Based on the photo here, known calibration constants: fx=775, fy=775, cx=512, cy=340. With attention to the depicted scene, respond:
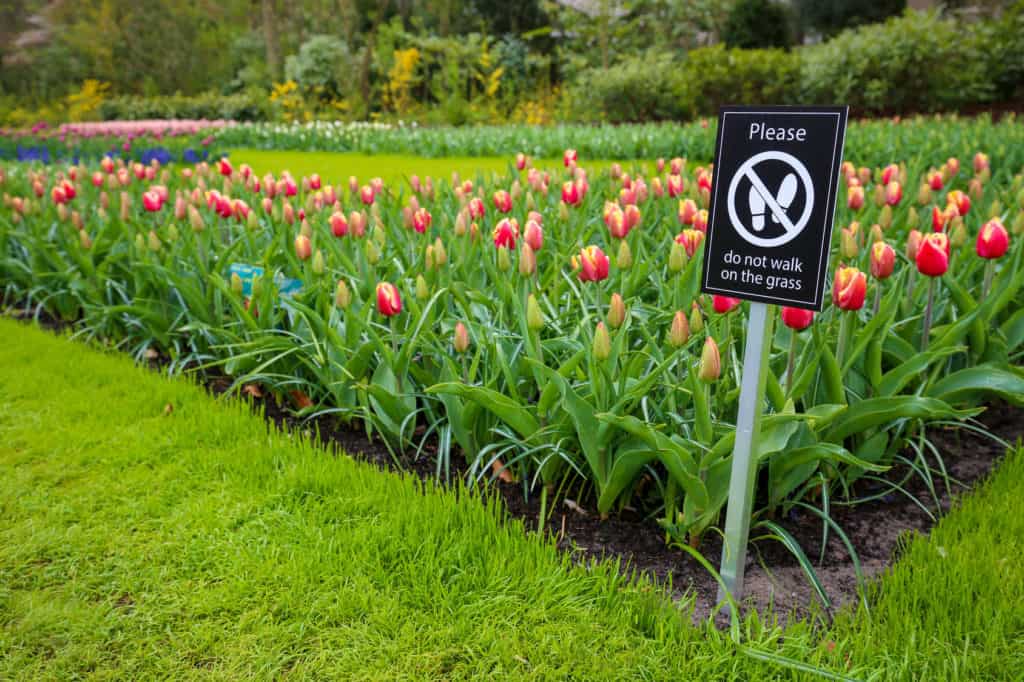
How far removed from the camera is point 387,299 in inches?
91.4

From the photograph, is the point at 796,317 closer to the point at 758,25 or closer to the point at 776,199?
the point at 776,199

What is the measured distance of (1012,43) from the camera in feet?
44.9

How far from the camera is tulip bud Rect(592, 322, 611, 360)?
191 cm

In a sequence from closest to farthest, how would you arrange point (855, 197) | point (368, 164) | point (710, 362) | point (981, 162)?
point (710, 362)
point (855, 197)
point (981, 162)
point (368, 164)

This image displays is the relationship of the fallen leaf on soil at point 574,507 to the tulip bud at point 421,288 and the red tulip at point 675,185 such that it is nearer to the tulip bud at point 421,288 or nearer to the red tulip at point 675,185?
the tulip bud at point 421,288

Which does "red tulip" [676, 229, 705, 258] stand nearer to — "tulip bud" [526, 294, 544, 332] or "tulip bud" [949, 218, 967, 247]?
"tulip bud" [526, 294, 544, 332]

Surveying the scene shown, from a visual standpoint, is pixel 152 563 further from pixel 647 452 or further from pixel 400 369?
pixel 647 452

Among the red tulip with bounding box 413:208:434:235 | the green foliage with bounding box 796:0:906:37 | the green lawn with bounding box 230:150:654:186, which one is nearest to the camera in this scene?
the red tulip with bounding box 413:208:434:235

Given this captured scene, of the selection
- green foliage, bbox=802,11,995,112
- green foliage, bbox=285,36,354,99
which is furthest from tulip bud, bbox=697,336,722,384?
green foliage, bbox=285,36,354,99

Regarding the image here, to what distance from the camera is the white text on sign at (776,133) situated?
4.82 ft

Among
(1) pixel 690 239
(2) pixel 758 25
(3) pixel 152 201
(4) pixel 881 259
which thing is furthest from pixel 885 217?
(2) pixel 758 25

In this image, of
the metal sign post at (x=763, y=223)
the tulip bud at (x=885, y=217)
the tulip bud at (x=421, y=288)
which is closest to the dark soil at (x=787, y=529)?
the metal sign post at (x=763, y=223)

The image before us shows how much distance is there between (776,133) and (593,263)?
→ 0.80 metres

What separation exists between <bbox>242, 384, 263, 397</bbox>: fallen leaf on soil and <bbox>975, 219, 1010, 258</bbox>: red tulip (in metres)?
2.56
